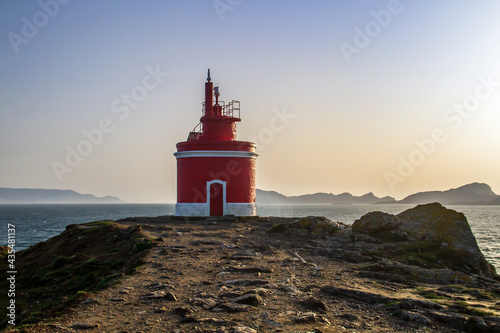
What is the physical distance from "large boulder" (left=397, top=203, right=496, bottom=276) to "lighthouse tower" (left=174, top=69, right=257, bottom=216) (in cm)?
1060

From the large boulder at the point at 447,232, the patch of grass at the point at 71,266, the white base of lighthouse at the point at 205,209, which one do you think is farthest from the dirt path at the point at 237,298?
the white base of lighthouse at the point at 205,209

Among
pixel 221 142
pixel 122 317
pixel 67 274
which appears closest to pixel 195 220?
pixel 221 142

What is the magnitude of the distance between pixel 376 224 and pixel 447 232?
2630 mm

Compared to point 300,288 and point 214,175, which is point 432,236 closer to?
point 300,288

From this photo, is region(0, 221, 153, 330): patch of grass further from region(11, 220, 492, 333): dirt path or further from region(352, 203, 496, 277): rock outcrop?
region(352, 203, 496, 277): rock outcrop

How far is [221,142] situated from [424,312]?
19301 millimetres

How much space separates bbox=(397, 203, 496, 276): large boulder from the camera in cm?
1566

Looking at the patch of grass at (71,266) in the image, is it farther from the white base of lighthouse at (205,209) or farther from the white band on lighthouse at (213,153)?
the white band on lighthouse at (213,153)

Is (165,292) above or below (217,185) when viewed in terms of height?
below

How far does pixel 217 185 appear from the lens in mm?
26844

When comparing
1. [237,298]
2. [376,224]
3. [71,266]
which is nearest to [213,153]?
[376,224]

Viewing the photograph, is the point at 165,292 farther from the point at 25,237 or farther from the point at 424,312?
the point at 25,237

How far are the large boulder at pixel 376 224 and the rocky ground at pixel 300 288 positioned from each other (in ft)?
0.19

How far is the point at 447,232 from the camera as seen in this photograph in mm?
16922
